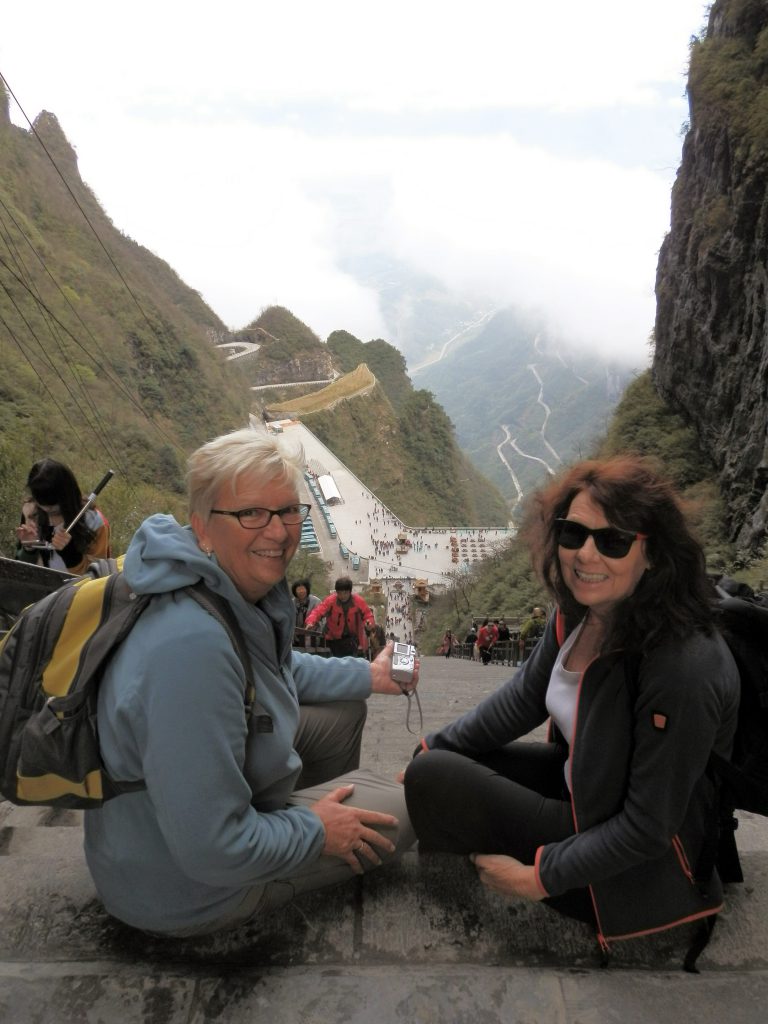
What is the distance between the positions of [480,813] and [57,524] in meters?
2.90

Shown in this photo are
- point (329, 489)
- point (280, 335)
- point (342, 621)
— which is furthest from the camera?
point (280, 335)

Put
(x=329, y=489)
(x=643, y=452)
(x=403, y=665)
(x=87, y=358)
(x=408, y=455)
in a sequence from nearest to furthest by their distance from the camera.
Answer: (x=403, y=665) < (x=643, y=452) < (x=87, y=358) < (x=329, y=489) < (x=408, y=455)

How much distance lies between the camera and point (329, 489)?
198 ft

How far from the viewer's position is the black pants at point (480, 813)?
1.76 metres

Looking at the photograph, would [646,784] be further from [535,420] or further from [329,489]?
[535,420]

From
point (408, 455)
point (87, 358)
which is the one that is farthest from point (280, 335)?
point (87, 358)

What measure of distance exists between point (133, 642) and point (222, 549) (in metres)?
0.28

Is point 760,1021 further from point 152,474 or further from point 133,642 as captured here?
point 152,474

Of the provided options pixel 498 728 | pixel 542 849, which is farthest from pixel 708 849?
pixel 498 728

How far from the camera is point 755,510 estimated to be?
44.1 feet

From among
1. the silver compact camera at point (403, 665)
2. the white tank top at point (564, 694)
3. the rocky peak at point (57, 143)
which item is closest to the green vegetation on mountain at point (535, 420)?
the rocky peak at point (57, 143)

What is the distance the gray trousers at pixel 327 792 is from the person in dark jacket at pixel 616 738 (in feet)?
0.26

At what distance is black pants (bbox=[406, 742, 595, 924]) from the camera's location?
176 cm

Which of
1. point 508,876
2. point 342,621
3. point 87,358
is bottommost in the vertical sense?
point 342,621
